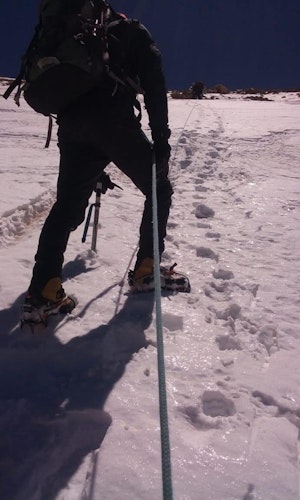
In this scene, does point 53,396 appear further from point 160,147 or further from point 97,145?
point 160,147

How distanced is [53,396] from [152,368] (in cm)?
50

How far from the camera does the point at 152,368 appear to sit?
2053 mm

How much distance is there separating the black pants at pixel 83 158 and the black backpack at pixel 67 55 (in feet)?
0.49

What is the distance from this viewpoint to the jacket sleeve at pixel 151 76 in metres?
2.30

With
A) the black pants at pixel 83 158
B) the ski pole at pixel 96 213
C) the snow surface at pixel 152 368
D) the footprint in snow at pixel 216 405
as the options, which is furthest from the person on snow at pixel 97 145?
the footprint in snow at pixel 216 405

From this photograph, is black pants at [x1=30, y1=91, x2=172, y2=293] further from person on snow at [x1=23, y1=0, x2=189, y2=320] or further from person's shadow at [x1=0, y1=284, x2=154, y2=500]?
person's shadow at [x1=0, y1=284, x2=154, y2=500]

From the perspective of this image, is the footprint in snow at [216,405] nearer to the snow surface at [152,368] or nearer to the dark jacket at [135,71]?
the snow surface at [152,368]

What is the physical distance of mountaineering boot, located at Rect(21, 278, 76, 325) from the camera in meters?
2.26

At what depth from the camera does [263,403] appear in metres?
1.87

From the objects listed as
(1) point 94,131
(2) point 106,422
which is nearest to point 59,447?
(2) point 106,422

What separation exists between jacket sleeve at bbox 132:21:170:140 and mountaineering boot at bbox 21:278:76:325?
110 centimetres

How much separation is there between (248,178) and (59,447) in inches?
190

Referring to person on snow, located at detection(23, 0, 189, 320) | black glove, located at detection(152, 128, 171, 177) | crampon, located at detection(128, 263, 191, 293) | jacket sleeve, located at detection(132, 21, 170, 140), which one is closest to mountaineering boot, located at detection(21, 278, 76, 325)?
person on snow, located at detection(23, 0, 189, 320)

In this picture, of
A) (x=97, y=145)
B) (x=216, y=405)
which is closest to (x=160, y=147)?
(x=97, y=145)
